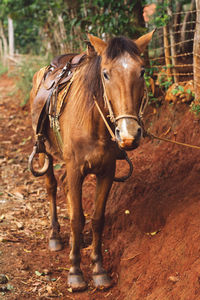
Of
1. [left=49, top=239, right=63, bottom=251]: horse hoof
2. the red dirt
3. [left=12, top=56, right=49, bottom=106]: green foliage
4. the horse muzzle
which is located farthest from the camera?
[left=12, top=56, right=49, bottom=106]: green foliage

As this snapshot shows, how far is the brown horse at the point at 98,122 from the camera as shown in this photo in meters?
2.99

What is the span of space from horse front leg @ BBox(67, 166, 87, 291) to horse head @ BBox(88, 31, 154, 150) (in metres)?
0.97

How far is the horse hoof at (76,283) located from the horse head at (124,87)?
1.86 m

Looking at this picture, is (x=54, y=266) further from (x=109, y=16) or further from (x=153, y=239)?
(x=109, y=16)

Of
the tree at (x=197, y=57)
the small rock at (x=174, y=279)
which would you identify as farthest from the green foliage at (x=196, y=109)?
the small rock at (x=174, y=279)

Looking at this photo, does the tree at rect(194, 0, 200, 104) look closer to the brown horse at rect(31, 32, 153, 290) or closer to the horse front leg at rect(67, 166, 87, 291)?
the brown horse at rect(31, 32, 153, 290)

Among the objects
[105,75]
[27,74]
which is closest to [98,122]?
[105,75]

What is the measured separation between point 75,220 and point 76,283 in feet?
2.33

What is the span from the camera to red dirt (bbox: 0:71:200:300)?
12.1ft

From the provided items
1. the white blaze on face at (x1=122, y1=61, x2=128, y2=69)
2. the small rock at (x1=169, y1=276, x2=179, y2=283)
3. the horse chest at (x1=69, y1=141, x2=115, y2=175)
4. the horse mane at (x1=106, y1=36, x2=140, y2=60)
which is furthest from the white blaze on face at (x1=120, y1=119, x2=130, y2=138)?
the small rock at (x1=169, y1=276, x2=179, y2=283)

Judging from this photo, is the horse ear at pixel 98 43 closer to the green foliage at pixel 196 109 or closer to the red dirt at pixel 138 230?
the red dirt at pixel 138 230

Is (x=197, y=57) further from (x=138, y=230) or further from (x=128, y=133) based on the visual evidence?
(x=128, y=133)

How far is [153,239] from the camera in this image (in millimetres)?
4270

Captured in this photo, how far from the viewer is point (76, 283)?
4008 millimetres
